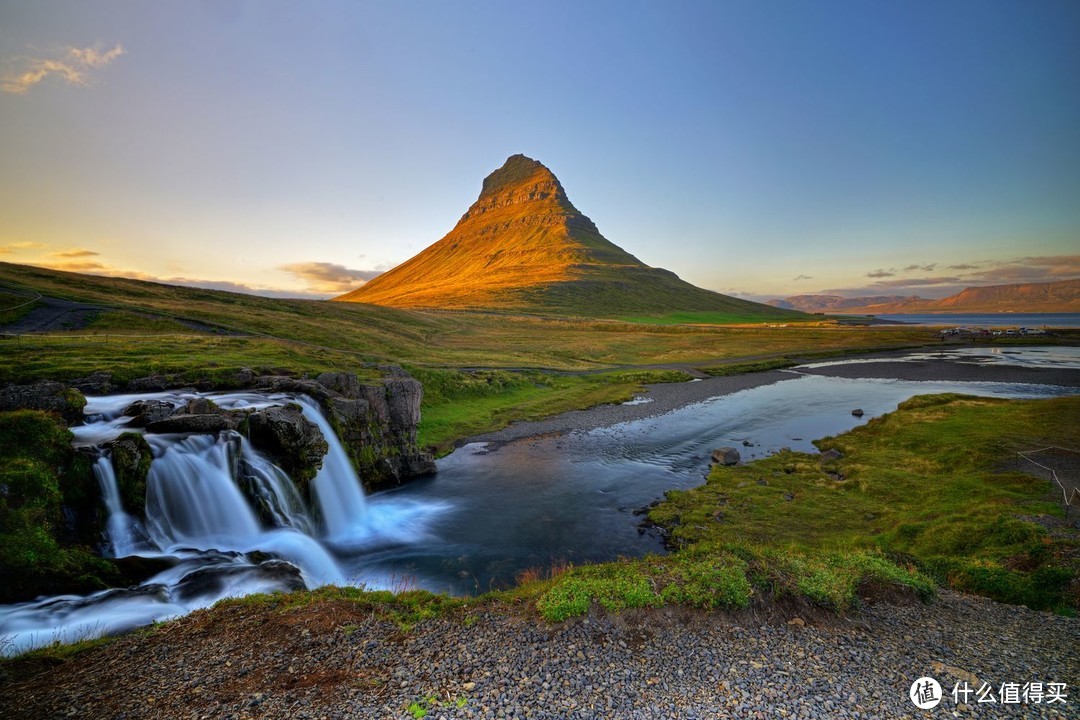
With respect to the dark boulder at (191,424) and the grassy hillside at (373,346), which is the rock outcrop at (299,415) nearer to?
the dark boulder at (191,424)

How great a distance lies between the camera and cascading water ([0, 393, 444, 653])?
41.4 feet

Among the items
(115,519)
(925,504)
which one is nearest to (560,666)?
(115,519)

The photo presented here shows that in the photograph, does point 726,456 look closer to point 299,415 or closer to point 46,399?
point 299,415

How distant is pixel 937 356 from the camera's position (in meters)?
104

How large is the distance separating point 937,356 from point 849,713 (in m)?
128

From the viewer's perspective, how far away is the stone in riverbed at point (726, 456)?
33031 millimetres

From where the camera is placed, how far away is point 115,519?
54.1 ft

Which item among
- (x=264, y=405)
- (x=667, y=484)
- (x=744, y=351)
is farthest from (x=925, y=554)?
(x=744, y=351)

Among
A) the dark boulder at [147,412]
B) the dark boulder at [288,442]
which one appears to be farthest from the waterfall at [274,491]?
the dark boulder at [147,412]

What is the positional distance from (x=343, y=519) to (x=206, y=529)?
7.24 m

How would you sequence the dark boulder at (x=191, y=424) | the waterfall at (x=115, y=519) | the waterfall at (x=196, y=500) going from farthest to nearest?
the dark boulder at (x=191, y=424) → the waterfall at (x=196, y=500) → the waterfall at (x=115, y=519)

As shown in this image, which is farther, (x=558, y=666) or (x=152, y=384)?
(x=152, y=384)

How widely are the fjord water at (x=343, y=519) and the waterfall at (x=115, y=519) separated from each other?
41 mm

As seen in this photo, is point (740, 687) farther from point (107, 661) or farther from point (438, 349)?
point (438, 349)
